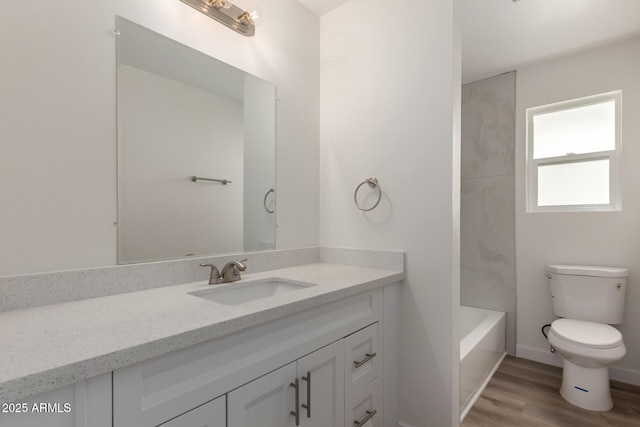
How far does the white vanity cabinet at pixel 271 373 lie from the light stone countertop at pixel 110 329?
5 centimetres

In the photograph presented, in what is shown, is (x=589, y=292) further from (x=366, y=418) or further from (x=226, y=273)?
(x=226, y=273)

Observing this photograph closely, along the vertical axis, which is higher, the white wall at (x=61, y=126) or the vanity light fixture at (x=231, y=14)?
the vanity light fixture at (x=231, y=14)

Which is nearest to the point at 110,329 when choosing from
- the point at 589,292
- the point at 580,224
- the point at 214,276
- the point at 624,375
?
the point at 214,276

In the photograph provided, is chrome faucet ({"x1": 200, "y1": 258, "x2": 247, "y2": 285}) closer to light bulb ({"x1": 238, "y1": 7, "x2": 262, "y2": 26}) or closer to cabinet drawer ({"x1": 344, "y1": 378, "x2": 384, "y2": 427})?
cabinet drawer ({"x1": 344, "y1": 378, "x2": 384, "y2": 427})

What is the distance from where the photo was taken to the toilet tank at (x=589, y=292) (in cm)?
208

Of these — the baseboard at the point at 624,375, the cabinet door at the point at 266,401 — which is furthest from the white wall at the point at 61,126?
the baseboard at the point at 624,375

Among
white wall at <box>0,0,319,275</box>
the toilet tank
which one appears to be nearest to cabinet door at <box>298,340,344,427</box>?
white wall at <box>0,0,319,275</box>

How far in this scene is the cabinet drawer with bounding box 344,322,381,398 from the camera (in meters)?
1.26

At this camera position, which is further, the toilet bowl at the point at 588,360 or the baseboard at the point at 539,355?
the baseboard at the point at 539,355

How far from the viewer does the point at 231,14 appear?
1484mm

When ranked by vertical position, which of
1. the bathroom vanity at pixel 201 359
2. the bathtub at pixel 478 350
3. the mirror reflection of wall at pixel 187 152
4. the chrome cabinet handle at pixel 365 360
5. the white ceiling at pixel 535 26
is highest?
the white ceiling at pixel 535 26

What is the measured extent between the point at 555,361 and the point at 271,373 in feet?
8.44

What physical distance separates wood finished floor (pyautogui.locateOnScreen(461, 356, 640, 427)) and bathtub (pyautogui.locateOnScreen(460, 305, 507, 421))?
6 cm

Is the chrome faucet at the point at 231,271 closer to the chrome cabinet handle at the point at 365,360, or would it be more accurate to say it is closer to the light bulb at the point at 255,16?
the chrome cabinet handle at the point at 365,360
